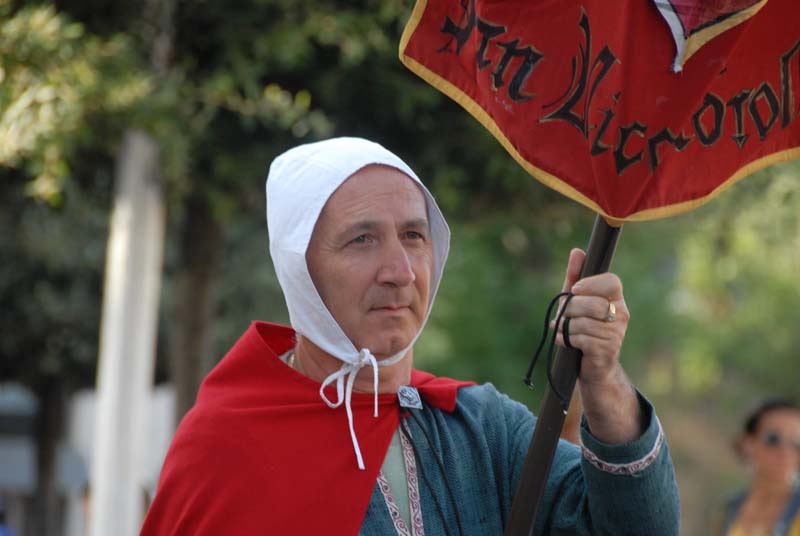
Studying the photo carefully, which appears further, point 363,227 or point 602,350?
point 363,227

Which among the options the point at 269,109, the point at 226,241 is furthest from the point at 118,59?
the point at 226,241

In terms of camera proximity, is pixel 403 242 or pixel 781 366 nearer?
pixel 403 242

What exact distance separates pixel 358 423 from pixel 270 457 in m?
0.22

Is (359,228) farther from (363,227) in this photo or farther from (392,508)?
(392,508)

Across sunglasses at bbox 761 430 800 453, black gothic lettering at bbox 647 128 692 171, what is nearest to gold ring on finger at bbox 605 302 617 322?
black gothic lettering at bbox 647 128 692 171

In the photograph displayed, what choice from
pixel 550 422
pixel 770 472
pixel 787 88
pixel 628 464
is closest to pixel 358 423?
pixel 550 422

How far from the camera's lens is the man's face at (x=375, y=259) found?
303 cm

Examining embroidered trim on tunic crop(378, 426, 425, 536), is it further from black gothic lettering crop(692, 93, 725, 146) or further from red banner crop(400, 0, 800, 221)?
black gothic lettering crop(692, 93, 725, 146)

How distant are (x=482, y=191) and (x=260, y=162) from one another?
1.35 meters

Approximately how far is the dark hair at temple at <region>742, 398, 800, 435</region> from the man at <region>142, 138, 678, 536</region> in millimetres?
3705

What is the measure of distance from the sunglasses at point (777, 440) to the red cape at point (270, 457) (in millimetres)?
3722

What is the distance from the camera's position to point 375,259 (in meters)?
3.05

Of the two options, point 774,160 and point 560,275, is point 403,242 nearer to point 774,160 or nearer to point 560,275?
point 774,160

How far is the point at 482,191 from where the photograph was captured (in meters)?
7.51
